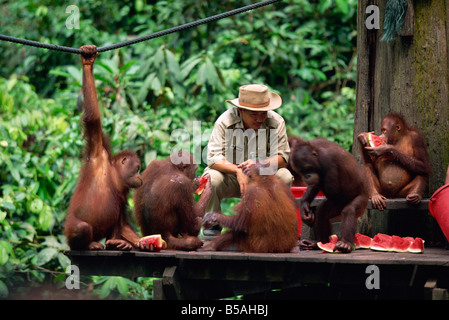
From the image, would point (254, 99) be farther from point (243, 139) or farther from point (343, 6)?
point (343, 6)

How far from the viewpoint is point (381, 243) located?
429 cm

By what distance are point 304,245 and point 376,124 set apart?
1295mm

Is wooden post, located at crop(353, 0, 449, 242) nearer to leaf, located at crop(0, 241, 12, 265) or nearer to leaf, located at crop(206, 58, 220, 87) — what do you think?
leaf, located at crop(206, 58, 220, 87)

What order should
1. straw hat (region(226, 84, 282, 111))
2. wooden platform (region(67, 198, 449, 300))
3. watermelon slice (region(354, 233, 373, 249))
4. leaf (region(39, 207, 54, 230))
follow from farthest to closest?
leaf (region(39, 207, 54, 230)), straw hat (region(226, 84, 282, 111)), watermelon slice (region(354, 233, 373, 249)), wooden platform (region(67, 198, 449, 300))

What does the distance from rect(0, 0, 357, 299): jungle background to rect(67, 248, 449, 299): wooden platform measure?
2.07 meters

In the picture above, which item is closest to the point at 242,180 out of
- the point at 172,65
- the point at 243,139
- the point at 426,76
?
the point at 243,139

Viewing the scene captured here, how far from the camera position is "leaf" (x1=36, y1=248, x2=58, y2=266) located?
21.2 feet

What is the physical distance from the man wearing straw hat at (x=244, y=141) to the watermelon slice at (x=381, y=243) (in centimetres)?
78

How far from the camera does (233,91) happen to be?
8.20m

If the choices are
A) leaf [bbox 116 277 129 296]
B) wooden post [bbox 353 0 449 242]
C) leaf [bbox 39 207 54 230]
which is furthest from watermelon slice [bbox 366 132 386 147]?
leaf [bbox 39 207 54 230]

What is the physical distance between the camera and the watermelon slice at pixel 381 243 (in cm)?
424

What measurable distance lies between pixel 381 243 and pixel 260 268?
1000mm

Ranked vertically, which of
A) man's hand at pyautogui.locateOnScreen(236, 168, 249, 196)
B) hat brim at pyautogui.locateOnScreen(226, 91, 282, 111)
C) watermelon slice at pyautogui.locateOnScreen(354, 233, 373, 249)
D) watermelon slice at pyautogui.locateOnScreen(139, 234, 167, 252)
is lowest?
watermelon slice at pyautogui.locateOnScreen(354, 233, 373, 249)

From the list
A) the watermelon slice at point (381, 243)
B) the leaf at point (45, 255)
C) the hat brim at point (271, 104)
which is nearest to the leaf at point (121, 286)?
the leaf at point (45, 255)
